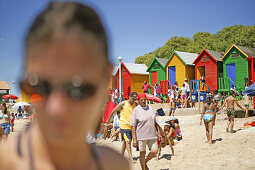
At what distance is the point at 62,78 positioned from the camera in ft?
2.12

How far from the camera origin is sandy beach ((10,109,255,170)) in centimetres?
775

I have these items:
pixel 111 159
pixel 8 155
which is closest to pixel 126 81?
pixel 111 159

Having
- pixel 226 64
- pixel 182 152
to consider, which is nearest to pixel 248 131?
pixel 182 152

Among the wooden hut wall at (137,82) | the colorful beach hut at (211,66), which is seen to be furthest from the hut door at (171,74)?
the wooden hut wall at (137,82)

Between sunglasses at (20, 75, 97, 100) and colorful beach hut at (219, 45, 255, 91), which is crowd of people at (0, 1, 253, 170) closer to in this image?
sunglasses at (20, 75, 97, 100)

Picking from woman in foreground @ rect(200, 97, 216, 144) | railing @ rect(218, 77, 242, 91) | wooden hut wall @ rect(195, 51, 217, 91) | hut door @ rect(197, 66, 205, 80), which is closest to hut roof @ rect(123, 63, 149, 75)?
hut door @ rect(197, 66, 205, 80)

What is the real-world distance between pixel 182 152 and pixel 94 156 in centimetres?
920

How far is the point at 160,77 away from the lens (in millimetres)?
27828

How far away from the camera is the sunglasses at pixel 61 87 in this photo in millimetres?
648

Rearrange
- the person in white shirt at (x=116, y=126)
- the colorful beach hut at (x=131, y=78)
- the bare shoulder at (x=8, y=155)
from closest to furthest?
the bare shoulder at (x=8, y=155) → the person in white shirt at (x=116, y=126) → the colorful beach hut at (x=131, y=78)

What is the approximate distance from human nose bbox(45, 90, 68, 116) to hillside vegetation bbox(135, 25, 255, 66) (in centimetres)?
4178

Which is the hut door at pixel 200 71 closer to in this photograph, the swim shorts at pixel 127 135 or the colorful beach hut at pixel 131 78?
the colorful beach hut at pixel 131 78

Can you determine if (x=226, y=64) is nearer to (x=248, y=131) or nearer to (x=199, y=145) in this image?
(x=248, y=131)

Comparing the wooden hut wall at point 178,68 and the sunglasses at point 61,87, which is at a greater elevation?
the wooden hut wall at point 178,68
